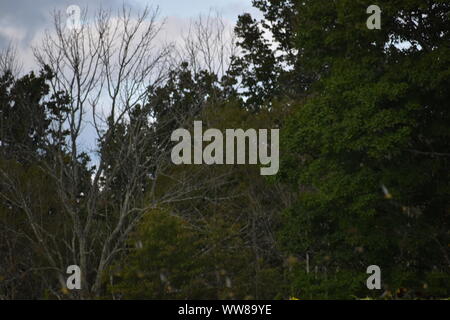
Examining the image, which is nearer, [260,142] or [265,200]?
[260,142]

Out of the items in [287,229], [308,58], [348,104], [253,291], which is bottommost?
[253,291]

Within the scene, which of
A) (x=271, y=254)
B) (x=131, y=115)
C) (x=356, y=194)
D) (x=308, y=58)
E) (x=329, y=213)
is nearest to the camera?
(x=356, y=194)

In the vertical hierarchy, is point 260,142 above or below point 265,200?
above

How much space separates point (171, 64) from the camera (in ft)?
63.9

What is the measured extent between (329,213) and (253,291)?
19.5 ft

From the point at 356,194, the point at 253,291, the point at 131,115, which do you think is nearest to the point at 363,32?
the point at 356,194

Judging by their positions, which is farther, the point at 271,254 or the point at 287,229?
the point at 271,254

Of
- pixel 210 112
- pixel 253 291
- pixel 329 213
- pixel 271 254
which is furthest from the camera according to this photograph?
pixel 210 112

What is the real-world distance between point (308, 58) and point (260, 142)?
7.25 meters
